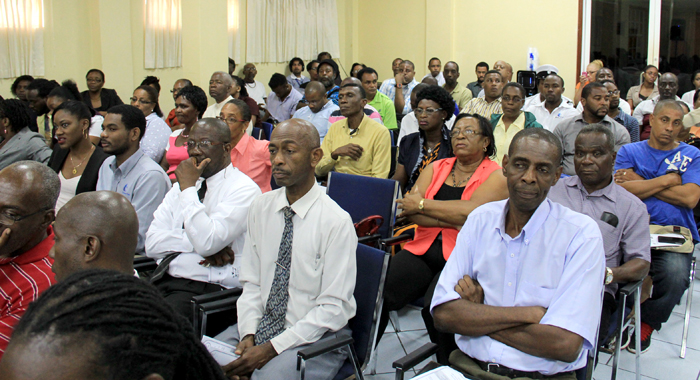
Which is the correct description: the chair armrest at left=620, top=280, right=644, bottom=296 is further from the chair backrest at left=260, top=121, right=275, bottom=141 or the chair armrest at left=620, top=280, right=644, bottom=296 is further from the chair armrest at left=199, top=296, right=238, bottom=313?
the chair backrest at left=260, top=121, right=275, bottom=141

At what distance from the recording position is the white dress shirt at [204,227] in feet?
7.34

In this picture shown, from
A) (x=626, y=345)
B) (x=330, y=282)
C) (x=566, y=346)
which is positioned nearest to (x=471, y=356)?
(x=566, y=346)

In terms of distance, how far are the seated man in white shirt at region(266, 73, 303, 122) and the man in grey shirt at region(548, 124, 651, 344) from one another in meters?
5.57

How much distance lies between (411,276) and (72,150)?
2.23m

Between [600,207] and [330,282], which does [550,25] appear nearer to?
[600,207]

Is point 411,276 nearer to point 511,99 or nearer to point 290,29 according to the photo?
point 511,99

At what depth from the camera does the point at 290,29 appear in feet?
31.2

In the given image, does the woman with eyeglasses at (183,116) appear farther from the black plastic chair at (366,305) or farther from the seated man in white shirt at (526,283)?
the seated man in white shirt at (526,283)

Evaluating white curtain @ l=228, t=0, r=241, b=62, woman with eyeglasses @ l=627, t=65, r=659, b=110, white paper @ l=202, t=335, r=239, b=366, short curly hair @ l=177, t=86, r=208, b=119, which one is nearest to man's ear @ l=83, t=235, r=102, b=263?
white paper @ l=202, t=335, r=239, b=366

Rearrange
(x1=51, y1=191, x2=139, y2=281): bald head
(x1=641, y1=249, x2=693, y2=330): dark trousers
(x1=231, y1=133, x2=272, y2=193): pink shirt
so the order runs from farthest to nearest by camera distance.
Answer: (x1=231, y1=133, x2=272, y2=193): pink shirt → (x1=641, y1=249, x2=693, y2=330): dark trousers → (x1=51, y1=191, x2=139, y2=281): bald head

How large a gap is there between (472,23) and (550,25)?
1.33 metres

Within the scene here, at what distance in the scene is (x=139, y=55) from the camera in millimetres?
7488

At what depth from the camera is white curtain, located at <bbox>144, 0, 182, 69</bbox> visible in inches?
288

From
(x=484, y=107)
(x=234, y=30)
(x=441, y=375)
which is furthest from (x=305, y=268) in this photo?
(x=234, y=30)
